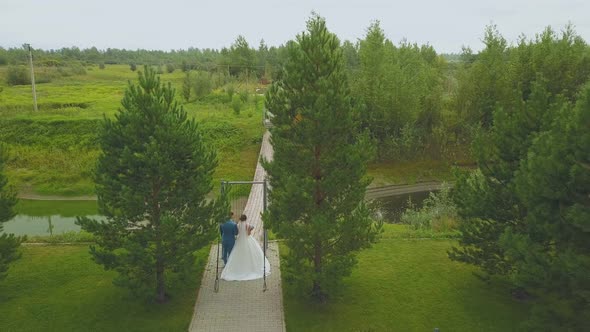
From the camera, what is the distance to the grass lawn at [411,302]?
12.2m

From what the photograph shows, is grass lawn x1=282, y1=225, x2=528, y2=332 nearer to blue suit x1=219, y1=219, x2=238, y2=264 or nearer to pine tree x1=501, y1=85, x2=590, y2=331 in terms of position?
blue suit x1=219, y1=219, x2=238, y2=264

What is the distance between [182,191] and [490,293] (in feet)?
29.1

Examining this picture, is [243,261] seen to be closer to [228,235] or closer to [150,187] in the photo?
[228,235]

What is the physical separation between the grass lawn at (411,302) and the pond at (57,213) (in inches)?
392

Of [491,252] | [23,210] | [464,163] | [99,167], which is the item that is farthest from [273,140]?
[464,163]

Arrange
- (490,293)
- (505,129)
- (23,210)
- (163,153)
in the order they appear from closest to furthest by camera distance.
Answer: (163,153), (505,129), (490,293), (23,210)

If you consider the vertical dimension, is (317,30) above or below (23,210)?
above

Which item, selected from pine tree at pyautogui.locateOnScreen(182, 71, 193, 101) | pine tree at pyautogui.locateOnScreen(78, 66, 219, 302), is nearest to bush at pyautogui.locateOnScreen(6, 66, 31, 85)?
pine tree at pyautogui.locateOnScreen(182, 71, 193, 101)

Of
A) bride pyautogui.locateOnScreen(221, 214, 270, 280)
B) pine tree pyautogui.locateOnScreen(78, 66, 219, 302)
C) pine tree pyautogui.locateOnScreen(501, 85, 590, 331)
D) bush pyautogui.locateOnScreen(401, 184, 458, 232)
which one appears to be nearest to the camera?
pine tree pyautogui.locateOnScreen(501, 85, 590, 331)

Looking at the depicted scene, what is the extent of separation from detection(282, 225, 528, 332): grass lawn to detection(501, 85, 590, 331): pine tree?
2749 mm

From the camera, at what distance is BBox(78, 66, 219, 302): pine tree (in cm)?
1151

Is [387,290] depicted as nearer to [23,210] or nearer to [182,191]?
[182,191]

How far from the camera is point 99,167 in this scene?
11.7 meters

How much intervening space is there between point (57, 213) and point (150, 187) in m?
17.7
